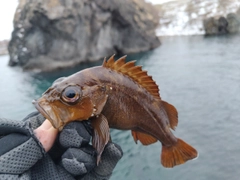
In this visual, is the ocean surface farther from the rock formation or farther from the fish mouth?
the rock formation

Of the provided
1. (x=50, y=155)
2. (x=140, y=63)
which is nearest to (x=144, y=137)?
(x=50, y=155)

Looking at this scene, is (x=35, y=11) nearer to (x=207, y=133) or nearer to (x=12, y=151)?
(x=207, y=133)

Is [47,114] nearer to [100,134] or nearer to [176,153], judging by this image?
[100,134]

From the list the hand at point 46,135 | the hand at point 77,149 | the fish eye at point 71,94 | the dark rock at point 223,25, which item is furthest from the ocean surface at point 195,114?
the dark rock at point 223,25

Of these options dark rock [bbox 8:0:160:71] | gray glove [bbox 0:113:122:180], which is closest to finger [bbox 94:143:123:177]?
gray glove [bbox 0:113:122:180]

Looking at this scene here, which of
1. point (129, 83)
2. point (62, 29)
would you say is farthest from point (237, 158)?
point (62, 29)

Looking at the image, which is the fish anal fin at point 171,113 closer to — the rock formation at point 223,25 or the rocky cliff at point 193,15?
the rock formation at point 223,25
